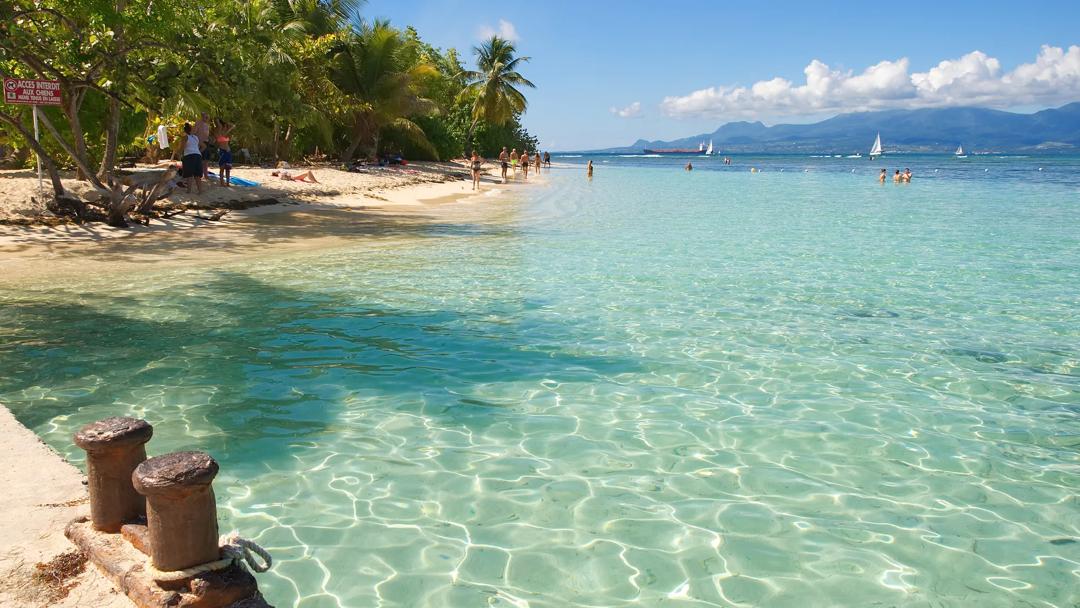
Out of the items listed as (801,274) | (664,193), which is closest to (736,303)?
(801,274)

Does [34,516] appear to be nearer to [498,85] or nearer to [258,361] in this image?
[258,361]

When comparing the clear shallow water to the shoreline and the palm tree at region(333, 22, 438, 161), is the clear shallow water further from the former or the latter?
the palm tree at region(333, 22, 438, 161)

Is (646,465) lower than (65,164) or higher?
lower

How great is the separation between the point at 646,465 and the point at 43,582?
3.49 metres

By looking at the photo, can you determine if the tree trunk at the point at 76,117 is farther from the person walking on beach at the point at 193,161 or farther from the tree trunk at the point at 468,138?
the tree trunk at the point at 468,138

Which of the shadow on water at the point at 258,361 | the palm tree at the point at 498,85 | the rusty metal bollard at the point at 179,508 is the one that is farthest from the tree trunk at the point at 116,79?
the palm tree at the point at 498,85

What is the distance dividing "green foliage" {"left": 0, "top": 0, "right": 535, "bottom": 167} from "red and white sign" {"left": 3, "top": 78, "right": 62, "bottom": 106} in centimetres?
49

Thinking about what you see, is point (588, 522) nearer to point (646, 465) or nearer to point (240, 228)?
point (646, 465)

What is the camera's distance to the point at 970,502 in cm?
475

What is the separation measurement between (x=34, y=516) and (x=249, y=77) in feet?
42.6

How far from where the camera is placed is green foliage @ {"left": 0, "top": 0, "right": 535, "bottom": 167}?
530 inches

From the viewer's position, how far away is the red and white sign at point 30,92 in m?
12.9

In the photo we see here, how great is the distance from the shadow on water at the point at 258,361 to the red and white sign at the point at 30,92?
5.42 metres

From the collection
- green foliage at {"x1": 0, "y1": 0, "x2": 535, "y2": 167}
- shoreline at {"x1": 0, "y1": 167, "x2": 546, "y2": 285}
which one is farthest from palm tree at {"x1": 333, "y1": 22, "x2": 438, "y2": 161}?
shoreline at {"x1": 0, "y1": 167, "x2": 546, "y2": 285}
